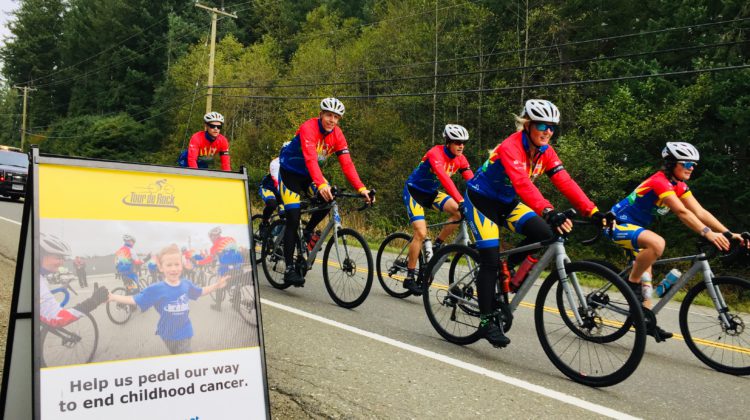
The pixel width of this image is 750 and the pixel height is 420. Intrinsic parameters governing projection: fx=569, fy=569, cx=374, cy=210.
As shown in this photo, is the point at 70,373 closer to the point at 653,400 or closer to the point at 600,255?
the point at 653,400

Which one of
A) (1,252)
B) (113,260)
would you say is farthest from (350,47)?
(113,260)

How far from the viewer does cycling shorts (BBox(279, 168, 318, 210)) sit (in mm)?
7125

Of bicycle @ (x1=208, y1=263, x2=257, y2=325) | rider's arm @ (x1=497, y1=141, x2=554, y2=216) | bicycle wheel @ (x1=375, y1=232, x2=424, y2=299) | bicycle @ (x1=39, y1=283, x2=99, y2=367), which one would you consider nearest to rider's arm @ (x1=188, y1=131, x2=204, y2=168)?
bicycle wheel @ (x1=375, y1=232, x2=424, y2=299)

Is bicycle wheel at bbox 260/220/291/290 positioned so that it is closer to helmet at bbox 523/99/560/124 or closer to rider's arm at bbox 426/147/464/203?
rider's arm at bbox 426/147/464/203

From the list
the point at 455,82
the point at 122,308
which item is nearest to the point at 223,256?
the point at 122,308

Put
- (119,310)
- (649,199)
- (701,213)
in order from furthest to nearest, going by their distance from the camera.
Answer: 1. (649,199)
2. (701,213)
3. (119,310)

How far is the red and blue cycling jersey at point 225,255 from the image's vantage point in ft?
9.50

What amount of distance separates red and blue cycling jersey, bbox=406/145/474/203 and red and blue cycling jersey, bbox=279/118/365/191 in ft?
2.91

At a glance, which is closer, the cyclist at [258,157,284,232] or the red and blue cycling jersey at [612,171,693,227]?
the red and blue cycling jersey at [612,171,693,227]

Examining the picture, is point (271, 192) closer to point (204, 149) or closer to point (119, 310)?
point (204, 149)

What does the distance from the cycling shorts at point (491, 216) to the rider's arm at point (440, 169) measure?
1.49 meters

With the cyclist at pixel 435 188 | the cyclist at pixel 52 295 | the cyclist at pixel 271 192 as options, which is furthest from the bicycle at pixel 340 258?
the cyclist at pixel 52 295

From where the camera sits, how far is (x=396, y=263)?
7480mm

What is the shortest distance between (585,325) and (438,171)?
2935mm
